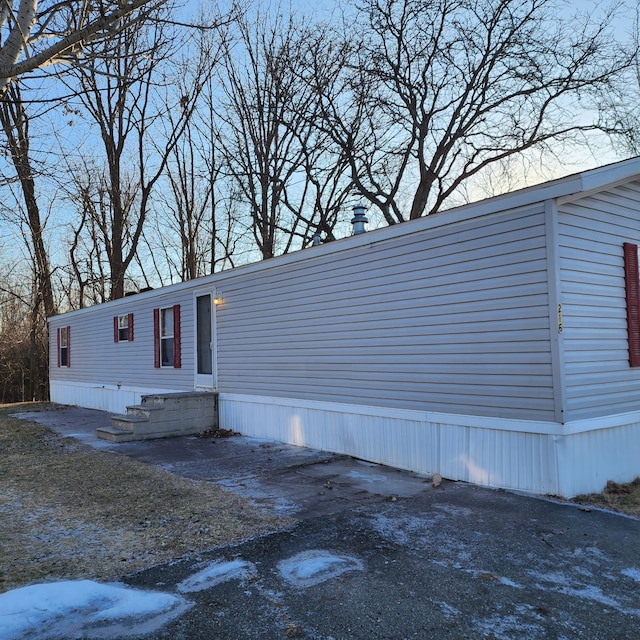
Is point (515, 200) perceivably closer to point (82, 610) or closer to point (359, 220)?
point (359, 220)

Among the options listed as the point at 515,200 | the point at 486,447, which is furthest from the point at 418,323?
the point at 515,200

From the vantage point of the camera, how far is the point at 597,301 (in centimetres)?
493

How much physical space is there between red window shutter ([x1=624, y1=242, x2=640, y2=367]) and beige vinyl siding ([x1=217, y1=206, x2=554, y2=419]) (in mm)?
1282

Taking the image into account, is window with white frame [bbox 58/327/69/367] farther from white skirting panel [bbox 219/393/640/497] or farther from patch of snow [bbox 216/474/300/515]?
patch of snow [bbox 216/474/300/515]

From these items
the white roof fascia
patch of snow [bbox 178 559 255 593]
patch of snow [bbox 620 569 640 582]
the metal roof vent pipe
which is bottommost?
patch of snow [bbox 620 569 640 582]

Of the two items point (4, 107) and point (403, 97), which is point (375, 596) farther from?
point (403, 97)

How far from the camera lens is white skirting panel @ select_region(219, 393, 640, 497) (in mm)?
4551

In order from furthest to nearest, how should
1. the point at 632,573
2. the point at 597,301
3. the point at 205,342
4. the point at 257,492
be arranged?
the point at 205,342
the point at 257,492
the point at 597,301
the point at 632,573

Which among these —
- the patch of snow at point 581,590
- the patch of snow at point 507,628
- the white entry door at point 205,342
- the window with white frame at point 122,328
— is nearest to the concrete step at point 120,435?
the white entry door at point 205,342

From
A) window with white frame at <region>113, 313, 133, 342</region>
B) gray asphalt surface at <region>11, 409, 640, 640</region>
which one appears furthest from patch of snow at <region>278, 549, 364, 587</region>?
window with white frame at <region>113, 313, 133, 342</region>

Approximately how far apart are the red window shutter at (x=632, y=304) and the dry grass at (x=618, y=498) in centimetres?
119

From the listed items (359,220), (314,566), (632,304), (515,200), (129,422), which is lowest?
(314,566)

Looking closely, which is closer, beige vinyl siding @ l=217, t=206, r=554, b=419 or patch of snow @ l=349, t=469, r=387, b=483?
beige vinyl siding @ l=217, t=206, r=554, b=419

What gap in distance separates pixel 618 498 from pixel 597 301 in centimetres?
176
